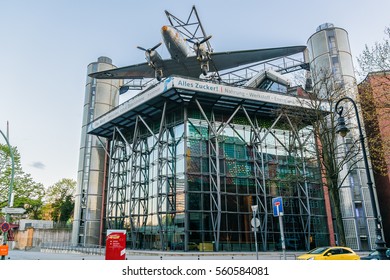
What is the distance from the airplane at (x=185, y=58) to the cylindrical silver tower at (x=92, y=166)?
139 inches

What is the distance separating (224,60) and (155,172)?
1614 cm

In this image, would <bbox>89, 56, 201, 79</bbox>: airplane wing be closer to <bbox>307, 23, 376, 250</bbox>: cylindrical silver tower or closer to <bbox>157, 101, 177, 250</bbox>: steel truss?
<bbox>157, 101, 177, 250</bbox>: steel truss

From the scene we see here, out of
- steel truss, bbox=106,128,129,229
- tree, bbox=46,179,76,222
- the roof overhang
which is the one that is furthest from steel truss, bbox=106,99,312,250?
tree, bbox=46,179,76,222

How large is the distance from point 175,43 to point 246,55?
31.7 feet

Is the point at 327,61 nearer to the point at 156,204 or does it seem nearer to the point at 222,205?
the point at 222,205

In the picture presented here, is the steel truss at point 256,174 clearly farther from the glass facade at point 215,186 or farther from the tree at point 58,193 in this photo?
the tree at point 58,193

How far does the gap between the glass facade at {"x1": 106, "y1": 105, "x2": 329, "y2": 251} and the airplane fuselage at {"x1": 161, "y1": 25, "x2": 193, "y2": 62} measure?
263 inches

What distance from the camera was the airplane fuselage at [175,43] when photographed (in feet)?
104

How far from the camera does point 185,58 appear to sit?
35781 mm

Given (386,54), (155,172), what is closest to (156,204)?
(155,172)

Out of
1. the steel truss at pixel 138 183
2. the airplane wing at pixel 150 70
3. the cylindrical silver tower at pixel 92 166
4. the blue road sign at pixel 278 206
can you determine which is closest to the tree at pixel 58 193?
the cylindrical silver tower at pixel 92 166

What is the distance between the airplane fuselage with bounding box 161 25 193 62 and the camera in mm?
31562

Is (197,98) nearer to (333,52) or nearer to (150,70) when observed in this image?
(150,70)

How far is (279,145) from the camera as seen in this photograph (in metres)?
34.1
